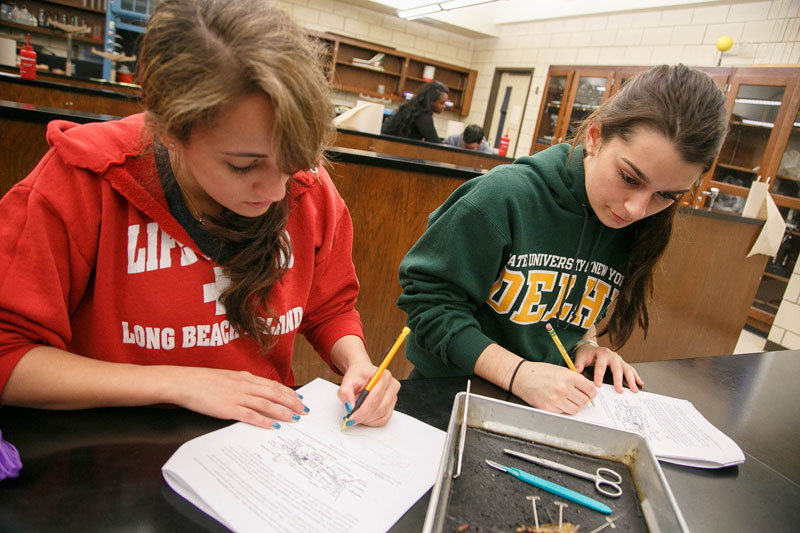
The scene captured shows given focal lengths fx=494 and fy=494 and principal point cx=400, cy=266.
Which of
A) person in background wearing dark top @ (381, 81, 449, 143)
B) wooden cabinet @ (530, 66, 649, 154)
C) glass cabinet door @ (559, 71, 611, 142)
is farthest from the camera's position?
glass cabinet door @ (559, 71, 611, 142)

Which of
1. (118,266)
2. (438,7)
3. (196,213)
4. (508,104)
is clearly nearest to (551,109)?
(508,104)

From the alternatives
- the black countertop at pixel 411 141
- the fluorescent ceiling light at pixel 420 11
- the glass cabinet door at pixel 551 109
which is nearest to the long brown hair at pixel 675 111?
the black countertop at pixel 411 141

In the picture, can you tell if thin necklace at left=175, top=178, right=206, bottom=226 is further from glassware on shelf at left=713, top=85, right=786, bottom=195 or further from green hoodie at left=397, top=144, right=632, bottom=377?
glassware on shelf at left=713, top=85, right=786, bottom=195

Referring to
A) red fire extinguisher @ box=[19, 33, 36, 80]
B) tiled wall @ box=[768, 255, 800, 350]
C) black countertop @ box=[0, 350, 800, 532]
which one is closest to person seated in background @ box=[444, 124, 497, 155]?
tiled wall @ box=[768, 255, 800, 350]

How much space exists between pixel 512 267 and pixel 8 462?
0.91 metres

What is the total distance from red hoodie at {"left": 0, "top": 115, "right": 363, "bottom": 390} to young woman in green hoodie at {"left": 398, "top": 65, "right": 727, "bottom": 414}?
29 centimetres

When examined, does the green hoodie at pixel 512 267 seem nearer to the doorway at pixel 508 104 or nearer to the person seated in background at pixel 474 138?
the person seated in background at pixel 474 138

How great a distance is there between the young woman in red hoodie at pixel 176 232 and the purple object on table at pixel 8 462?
130 mm

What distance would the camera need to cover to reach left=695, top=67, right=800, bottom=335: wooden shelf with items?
3787 millimetres

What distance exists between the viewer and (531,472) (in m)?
0.55

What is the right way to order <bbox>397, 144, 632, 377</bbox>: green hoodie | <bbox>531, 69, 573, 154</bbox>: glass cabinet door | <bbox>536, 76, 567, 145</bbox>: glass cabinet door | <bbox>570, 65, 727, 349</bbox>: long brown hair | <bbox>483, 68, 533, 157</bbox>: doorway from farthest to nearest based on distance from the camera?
<bbox>483, 68, 533, 157</bbox>: doorway, <bbox>536, 76, 567, 145</bbox>: glass cabinet door, <bbox>531, 69, 573, 154</bbox>: glass cabinet door, <bbox>397, 144, 632, 377</bbox>: green hoodie, <bbox>570, 65, 727, 349</bbox>: long brown hair

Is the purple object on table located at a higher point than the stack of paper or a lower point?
lower

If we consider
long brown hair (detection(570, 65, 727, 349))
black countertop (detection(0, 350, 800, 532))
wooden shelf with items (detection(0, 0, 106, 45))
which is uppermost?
wooden shelf with items (detection(0, 0, 106, 45))

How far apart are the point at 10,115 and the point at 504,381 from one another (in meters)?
1.51
